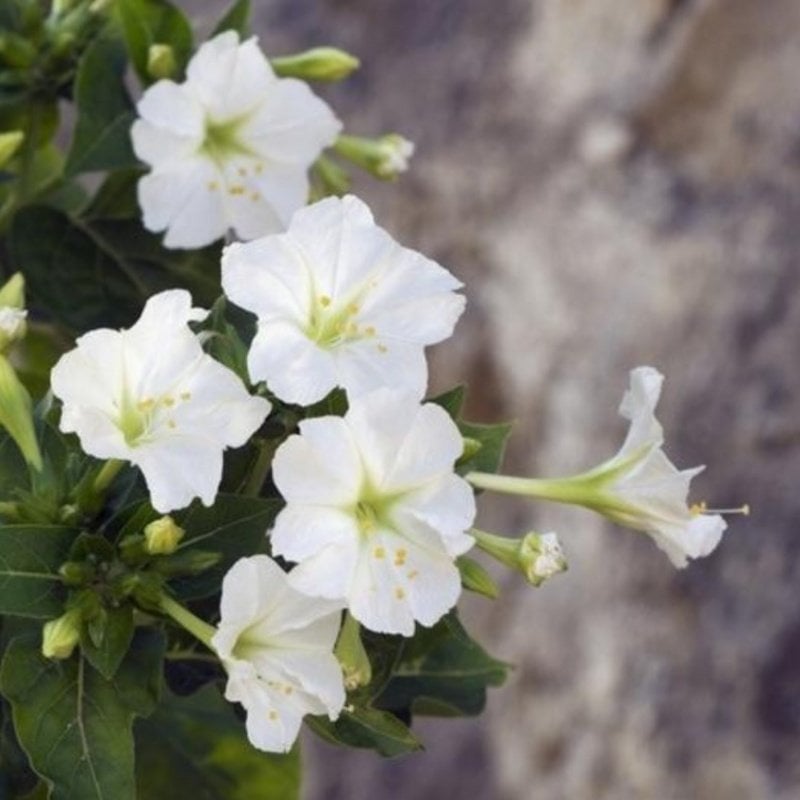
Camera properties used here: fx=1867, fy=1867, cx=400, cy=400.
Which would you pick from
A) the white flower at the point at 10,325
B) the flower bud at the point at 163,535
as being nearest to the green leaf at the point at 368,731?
the flower bud at the point at 163,535

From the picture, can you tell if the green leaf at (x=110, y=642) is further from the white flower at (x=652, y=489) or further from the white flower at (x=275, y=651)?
the white flower at (x=652, y=489)

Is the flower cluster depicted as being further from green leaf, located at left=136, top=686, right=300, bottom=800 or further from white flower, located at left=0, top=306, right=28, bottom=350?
green leaf, located at left=136, top=686, right=300, bottom=800

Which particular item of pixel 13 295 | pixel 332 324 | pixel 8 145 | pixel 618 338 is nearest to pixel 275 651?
pixel 332 324

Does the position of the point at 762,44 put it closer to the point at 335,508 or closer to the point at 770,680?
the point at 770,680

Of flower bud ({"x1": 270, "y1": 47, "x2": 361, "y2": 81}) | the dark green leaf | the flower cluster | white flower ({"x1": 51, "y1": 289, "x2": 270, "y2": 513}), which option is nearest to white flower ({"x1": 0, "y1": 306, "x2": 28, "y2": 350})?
the flower cluster

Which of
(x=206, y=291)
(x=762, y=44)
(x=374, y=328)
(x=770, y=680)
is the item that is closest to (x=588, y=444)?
(x=770, y=680)
